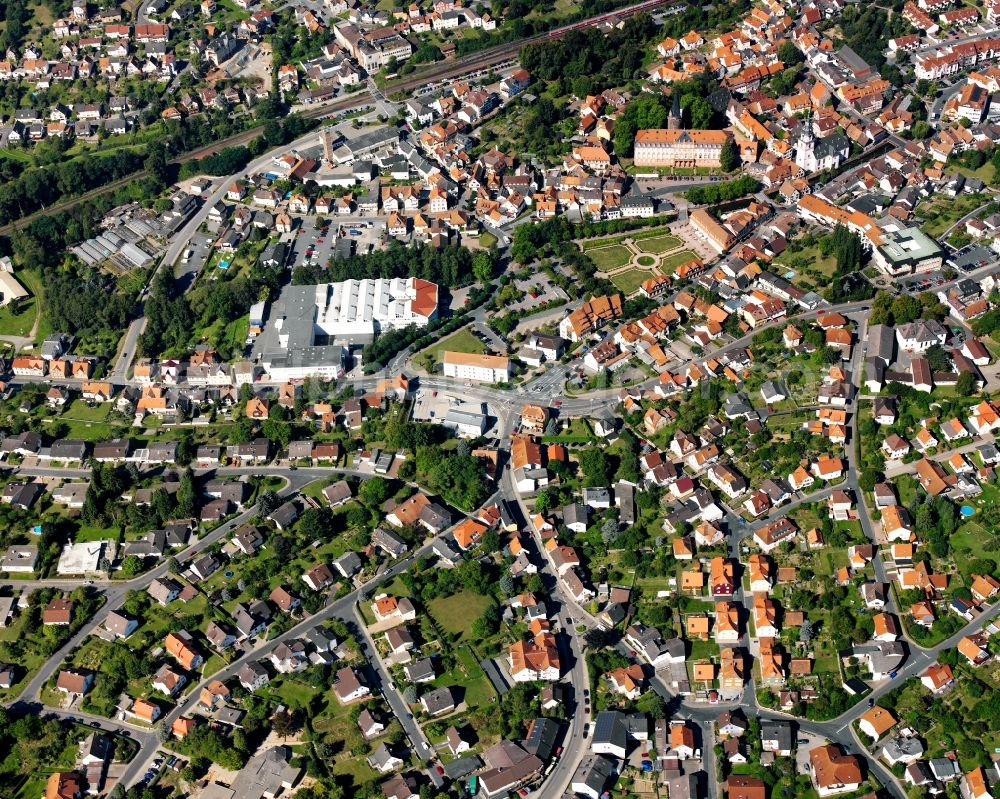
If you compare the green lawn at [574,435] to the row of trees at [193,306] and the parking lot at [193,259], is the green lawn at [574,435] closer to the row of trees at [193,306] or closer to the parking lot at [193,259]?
the row of trees at [193,306]

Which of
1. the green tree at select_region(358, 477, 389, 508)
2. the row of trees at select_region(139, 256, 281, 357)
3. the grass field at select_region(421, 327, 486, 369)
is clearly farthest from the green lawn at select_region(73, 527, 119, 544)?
the grass field at select_region(421, 327, 486, 369)

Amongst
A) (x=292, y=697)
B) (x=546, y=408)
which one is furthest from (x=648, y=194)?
(x=292, y=697)

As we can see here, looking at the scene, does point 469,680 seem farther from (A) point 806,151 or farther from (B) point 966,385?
(A) point 806,151

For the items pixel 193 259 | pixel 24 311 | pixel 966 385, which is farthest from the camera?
pixel 193 259

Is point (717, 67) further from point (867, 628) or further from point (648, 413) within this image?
point (867, 628)

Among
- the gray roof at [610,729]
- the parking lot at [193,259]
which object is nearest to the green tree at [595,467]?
the gray roof at [610,729]

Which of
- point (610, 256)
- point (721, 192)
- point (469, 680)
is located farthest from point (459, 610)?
point (721, 192)
